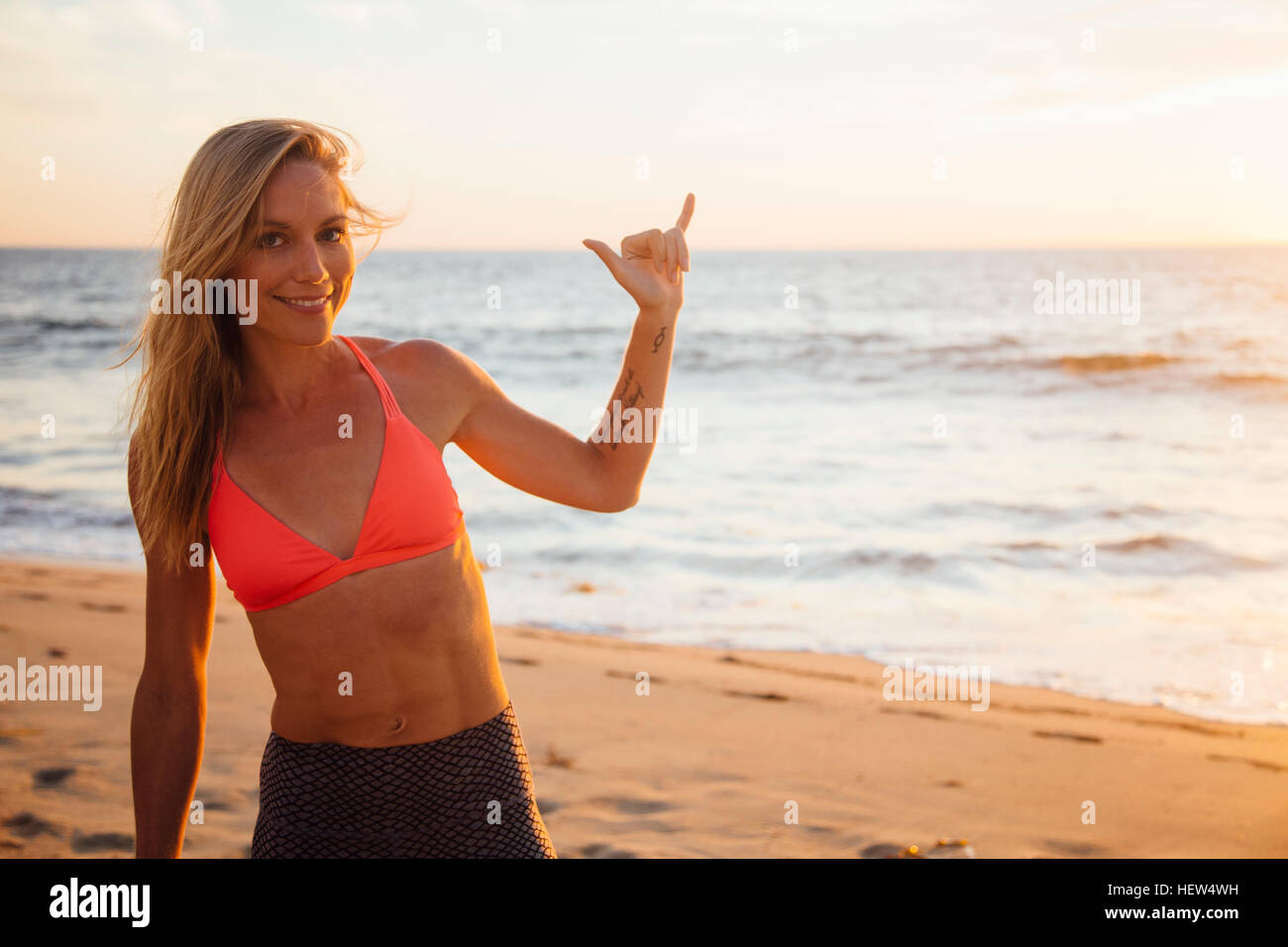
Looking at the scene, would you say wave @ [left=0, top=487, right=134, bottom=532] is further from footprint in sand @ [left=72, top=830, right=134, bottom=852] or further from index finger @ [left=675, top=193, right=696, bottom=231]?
index finger @ [left=675, top=193, right=696, bottom=231]

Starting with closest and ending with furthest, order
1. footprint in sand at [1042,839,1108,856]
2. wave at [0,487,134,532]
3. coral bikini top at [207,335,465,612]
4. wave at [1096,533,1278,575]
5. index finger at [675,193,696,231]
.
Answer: coral bikini top at [207,335,465,612]
index finger at [675,193,696,231]
footprint in sand at [1042,839,1108,856]
wave at [1096,533,1278,575]
wave at [0,487,134,532]

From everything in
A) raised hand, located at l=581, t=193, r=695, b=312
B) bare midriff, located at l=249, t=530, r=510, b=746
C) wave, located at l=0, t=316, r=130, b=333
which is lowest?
bare midriff, located at l=249, t=530, r=510, b=746

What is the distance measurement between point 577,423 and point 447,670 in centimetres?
1532

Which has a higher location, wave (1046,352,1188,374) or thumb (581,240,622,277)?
wave (1046,352,1188,374)

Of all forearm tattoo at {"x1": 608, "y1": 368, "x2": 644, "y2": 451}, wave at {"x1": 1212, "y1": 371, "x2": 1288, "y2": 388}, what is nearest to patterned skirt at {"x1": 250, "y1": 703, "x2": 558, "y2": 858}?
forearm tattoo at {"x1": 608, "y1": 368, "x2": 644, "y2": 451}

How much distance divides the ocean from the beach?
0.64m

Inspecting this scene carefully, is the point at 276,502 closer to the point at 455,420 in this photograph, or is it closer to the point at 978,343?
the point at 455,420

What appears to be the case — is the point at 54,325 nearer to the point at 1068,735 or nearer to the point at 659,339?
the point at 1068,735

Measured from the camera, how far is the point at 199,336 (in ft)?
7.06

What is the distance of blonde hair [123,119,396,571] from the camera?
2.01 m

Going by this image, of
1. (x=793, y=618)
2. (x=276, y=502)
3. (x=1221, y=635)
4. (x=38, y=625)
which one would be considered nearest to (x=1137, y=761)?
(x=1221, y=635)

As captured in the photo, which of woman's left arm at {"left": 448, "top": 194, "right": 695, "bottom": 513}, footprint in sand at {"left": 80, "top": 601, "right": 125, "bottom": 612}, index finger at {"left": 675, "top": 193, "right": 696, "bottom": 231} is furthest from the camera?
footprint in sand at {"left": 80, "top": 601, "right": 125, "bottom": 612}

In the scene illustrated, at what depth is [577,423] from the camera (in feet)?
57.0

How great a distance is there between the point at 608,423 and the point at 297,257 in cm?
77
